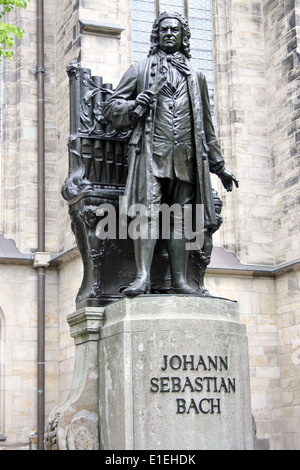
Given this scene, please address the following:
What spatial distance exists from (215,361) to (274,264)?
10628 mm

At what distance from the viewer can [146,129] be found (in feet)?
21.9

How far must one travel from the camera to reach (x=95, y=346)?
6.68 metres

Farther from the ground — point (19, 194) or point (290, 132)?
point (290, 132)

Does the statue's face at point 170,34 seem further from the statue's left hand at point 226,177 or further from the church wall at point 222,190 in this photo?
the church wall at point 222,190

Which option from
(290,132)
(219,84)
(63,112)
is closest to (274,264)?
(290,132)

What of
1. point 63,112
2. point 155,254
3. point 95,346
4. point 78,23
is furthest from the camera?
point 63,112

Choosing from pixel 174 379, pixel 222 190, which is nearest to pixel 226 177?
pixel 174 379

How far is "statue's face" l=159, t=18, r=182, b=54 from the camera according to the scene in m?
6.90

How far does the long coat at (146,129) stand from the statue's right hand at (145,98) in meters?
0.10

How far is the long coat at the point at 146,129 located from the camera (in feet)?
21.9

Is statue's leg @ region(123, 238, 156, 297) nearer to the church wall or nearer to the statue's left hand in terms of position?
the statue's left hand

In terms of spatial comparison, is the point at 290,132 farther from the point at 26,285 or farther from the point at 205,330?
the point at 205,330

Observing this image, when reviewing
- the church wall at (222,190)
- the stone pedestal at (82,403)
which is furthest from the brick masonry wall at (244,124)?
the stone pedestal at (82,403)

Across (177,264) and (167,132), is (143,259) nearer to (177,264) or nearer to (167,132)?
(177,264)
